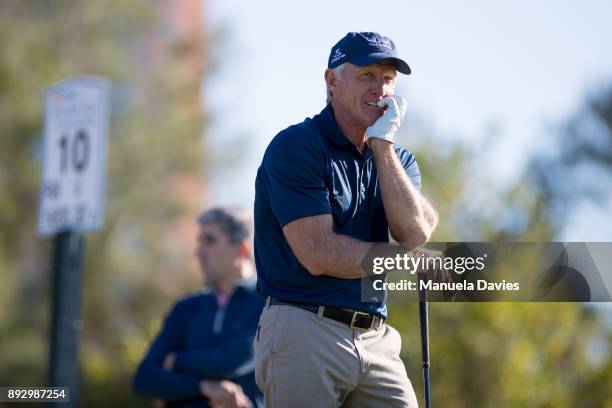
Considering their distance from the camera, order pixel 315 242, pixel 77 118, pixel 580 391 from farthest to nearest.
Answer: pixel 580 391 → pixel 77 118 → pixel 315 242

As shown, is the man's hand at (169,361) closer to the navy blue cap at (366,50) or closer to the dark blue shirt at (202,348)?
the dark blue shirt at (202,348)

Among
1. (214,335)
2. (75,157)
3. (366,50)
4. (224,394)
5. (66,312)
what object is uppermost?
(75,157)

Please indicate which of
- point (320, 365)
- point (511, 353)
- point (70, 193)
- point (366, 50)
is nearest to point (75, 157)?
point (70, 193)

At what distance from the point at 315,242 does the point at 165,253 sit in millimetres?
23905

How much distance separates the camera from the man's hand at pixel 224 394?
6.21m

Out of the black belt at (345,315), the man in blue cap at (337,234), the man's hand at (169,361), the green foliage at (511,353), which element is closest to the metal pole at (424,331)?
the man in blue cap at (337,234)

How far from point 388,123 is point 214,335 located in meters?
2.55

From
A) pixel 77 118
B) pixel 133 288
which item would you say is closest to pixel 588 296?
pixel 77 118

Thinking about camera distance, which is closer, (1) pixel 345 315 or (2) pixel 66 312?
(1) pixel 345 315

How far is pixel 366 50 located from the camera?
178 inches

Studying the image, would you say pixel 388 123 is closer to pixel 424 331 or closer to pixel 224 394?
pixel 424 331

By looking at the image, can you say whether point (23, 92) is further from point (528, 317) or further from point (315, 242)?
point (315, 242)

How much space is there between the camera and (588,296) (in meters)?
4.71

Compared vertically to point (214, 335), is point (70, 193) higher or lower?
higher
